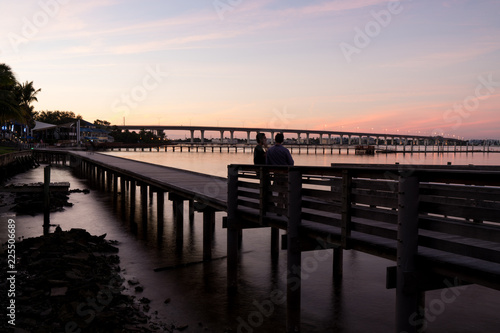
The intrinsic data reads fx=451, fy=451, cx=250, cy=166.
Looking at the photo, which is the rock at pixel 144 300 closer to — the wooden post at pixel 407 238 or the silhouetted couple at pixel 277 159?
the silhouetted couple at pixel 277 159

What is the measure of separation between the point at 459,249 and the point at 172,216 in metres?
19.7

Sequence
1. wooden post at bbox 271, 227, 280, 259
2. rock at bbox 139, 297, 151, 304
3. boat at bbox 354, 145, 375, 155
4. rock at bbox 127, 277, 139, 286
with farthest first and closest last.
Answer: boat at bbox 354, 145, 375, 155, wooden post at bbox 271, 227, 280, 259, rock at bbox 127, 277, 139, 286, rock at bbox 139, 297, 151, 304

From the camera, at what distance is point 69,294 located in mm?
9633

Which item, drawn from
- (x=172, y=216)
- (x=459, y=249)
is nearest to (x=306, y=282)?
(x=459, y=249)

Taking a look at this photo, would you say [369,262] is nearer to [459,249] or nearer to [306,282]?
[306,282]

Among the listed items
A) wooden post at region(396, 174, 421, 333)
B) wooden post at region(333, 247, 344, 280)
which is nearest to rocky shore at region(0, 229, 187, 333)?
wooden post at region(396, 174, 421, 333)

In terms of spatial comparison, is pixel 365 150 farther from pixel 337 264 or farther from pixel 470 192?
pixel 470 192

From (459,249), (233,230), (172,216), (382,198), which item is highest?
(382,198)

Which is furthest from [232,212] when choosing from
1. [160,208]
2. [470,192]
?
[160,208]

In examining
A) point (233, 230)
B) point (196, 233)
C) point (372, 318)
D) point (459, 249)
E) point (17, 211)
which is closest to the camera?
point (459, 249)

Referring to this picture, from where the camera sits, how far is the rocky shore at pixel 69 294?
333 inches

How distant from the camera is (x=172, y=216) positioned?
23.6 m

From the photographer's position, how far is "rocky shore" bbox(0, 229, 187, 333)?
8.45 meters

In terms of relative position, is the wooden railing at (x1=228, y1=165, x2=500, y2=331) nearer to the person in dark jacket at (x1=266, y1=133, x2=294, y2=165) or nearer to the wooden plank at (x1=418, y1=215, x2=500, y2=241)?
the wooden plank at (x1=418, y1=215, x2=500, y2=241)
